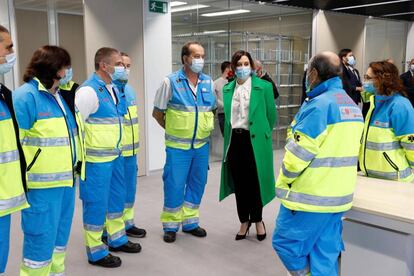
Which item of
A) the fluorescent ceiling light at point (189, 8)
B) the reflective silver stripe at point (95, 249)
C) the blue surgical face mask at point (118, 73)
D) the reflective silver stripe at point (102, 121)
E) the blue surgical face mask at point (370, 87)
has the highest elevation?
the fluorescent ceiling light at point (189, 8)

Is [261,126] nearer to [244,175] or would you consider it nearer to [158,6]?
[244,175]

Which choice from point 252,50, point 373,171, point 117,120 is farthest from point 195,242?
point 252,50

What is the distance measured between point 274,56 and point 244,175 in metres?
4.81

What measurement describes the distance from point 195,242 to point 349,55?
12.4 feet

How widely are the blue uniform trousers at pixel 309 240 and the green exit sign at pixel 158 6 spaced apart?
4.20 metres

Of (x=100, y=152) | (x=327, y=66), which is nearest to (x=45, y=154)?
(x=100, y=152)

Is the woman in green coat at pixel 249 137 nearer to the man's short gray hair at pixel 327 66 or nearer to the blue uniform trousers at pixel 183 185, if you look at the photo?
the blue uniform trousers at pixel 183 185

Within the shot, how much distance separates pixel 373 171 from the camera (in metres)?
2.69

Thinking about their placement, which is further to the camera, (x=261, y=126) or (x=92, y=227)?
(x=261, y=126)

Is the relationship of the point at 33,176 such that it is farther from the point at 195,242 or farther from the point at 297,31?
the point at 297,31

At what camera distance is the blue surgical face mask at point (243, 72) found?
129 inches

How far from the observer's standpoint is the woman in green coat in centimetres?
325

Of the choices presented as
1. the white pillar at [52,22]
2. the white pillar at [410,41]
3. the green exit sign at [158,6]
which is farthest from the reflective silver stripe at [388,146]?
the white pillar at [410,41]

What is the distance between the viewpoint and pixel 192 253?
3.24 metres
